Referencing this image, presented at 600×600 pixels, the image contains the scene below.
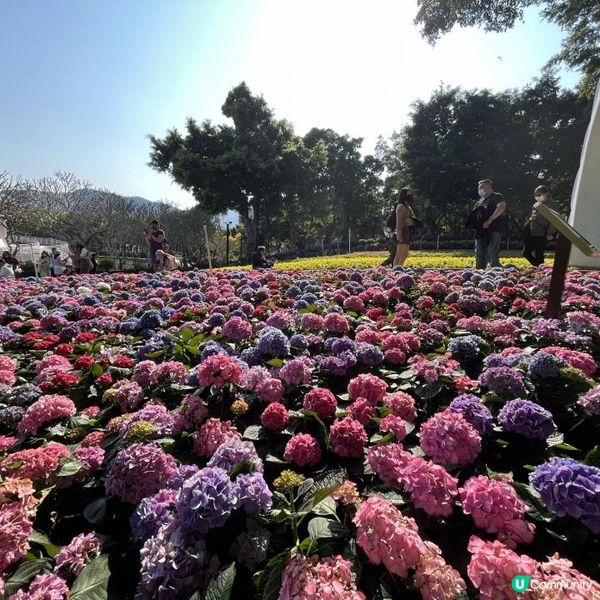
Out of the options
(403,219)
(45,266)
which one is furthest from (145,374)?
(45,266)

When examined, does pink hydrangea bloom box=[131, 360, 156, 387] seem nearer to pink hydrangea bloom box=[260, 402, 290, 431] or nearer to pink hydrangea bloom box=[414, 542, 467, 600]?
pink hydrangea bloom box=[260, 402, 290, 431]

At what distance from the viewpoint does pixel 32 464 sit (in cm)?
136

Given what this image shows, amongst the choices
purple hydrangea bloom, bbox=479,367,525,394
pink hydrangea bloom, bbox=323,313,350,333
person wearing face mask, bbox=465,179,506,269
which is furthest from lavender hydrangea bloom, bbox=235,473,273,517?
person wearing face mask, bbox=465,179,506,269

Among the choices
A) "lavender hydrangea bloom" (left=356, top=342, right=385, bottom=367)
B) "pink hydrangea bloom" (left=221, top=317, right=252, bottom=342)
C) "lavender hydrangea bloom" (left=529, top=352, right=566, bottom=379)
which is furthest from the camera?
"pink hydrangea bloom" (left=221, top=317, right=252, bottom=342)

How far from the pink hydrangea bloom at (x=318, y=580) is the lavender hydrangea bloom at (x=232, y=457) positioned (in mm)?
344

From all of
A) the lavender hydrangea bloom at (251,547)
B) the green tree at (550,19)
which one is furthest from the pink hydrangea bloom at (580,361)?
the green tree at (550,19)

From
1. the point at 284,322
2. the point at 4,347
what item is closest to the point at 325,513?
the point at 284,322

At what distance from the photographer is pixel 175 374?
211 cm

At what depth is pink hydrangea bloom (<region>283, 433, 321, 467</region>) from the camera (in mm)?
1447

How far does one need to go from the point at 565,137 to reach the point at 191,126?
27.6 metres

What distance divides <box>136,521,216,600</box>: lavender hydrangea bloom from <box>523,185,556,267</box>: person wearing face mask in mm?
7305

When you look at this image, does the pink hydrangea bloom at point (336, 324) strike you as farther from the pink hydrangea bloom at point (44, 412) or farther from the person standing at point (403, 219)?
the person standing at point (403, 219)

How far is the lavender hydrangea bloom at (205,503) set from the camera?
106 cm

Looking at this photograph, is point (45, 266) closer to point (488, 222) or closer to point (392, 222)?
point (392, 222)
